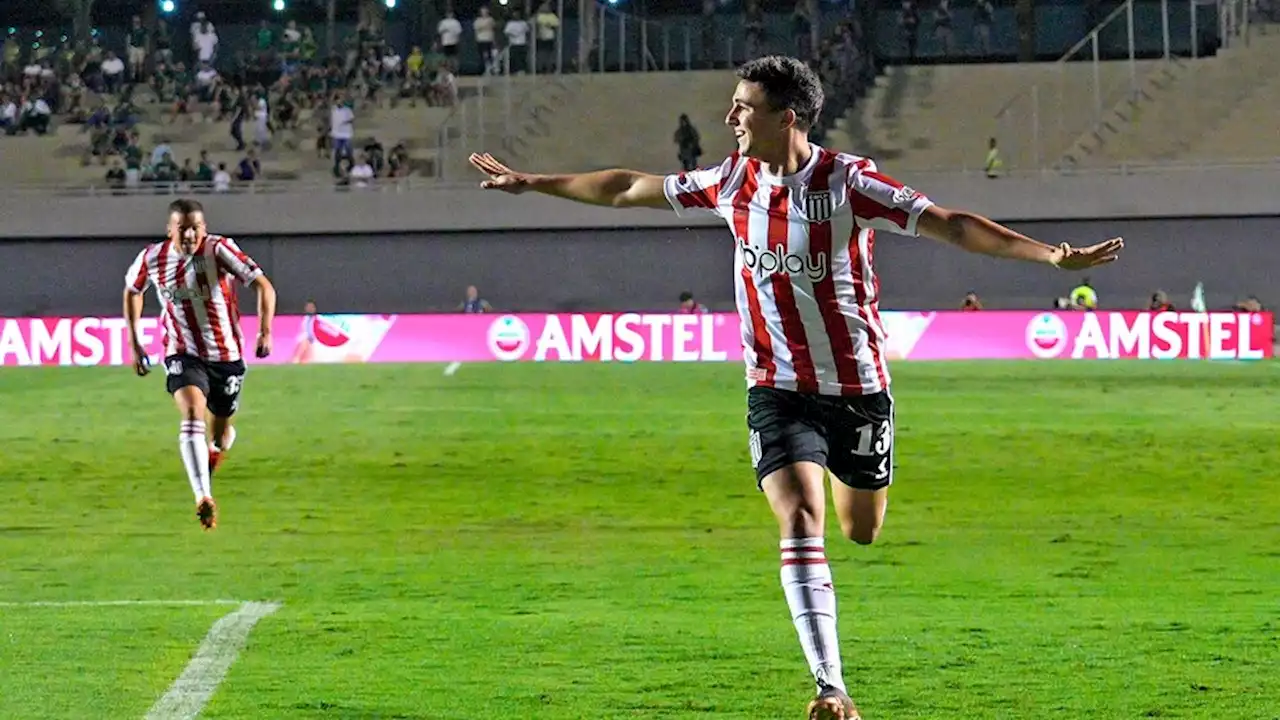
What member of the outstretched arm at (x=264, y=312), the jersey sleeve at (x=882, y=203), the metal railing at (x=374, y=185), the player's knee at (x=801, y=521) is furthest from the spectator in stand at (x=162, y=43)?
the player's knee at (x=801, y=521)

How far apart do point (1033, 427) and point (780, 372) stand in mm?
14984

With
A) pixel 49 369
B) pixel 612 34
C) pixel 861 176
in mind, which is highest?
pixel 612 34

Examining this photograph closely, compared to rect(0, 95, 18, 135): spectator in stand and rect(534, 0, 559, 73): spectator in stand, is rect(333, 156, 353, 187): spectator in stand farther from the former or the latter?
rect(0, 95, 18, 135): spectator in stand

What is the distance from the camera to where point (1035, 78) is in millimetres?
41906

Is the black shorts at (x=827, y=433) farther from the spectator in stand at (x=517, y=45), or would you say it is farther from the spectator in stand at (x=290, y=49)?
the spectator in stand at (x=290, y=49)

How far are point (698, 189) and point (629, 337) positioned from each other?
27.8 metres

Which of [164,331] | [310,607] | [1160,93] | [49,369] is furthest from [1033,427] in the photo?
[1160,93]

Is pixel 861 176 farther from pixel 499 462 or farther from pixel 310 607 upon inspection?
pixel 499 462

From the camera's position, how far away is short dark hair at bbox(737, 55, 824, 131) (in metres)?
6.52

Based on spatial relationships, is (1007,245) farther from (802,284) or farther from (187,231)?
(187,231)

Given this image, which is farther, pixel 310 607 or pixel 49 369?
pixel 49 369

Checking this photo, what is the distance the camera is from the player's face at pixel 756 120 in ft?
21.5

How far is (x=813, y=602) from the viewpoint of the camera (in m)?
6.27

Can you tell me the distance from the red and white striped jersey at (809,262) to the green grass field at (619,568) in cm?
121
